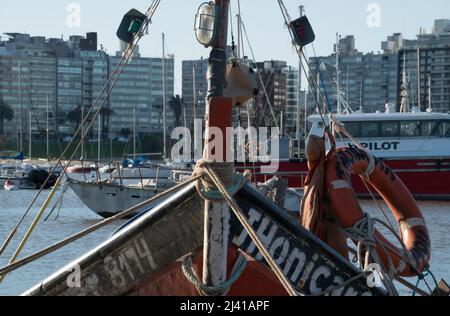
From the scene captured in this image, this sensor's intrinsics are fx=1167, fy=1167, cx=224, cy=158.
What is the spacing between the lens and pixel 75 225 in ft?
112

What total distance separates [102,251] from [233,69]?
176 centimetres

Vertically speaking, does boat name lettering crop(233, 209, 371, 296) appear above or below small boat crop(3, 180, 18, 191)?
above

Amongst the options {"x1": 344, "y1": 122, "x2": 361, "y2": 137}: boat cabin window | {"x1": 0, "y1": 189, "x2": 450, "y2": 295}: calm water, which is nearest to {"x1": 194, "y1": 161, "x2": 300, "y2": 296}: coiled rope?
{"x1": 0, "y1": 189, "x2": 450, "y2": 295}: calm water

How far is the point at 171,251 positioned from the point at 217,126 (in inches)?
40.4

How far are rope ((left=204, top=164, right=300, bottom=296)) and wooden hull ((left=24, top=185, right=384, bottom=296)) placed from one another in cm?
26

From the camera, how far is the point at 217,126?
8.27 m

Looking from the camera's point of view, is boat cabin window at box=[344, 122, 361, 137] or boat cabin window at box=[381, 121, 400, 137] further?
boat cabin window at box=[381, 121, 400, 137]

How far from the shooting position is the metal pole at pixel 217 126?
326 inches

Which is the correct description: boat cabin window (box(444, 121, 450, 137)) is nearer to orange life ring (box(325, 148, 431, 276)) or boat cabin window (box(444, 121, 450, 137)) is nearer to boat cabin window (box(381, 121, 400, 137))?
boat cabin window (box(381, 121, 400, 137))

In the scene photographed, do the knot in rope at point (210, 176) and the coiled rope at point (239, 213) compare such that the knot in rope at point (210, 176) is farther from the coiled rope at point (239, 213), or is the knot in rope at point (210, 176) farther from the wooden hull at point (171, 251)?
the wooden hull at point (171, 251)

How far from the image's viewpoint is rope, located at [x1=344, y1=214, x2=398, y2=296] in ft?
32.5

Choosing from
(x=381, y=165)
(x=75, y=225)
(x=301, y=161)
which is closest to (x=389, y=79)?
(x=301, y=161)

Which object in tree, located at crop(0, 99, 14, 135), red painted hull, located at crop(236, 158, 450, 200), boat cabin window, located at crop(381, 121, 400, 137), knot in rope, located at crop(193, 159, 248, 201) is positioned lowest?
red painted hull, located at crop(236, 158, 450, 200)
